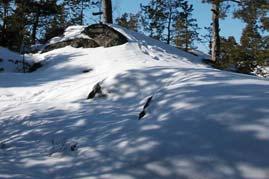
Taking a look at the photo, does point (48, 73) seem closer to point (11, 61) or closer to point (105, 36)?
point (11, 61)

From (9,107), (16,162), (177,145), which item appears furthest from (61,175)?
(9,107)

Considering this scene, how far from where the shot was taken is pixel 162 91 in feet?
22.7

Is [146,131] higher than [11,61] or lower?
lower

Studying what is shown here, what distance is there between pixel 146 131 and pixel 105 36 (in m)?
12.0

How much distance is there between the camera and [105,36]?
17.2m

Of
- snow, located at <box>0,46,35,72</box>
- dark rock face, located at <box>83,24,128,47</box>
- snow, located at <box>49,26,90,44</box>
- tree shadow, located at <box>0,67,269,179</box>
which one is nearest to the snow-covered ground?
tree shadow, located at <box>0,67,269,179</box>

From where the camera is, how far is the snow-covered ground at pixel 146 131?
4574mm

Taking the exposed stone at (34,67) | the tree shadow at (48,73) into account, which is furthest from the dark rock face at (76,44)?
the exposed stone at (34,67)

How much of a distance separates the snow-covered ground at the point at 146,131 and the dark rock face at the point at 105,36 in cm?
719

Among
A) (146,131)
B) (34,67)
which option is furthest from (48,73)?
(146,131)

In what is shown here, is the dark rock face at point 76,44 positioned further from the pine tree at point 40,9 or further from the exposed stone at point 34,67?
the pine tree at point 40,9

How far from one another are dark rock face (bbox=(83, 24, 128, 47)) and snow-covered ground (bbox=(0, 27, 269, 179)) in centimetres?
719

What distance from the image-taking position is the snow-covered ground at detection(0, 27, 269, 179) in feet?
15.0

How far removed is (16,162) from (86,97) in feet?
13.0
